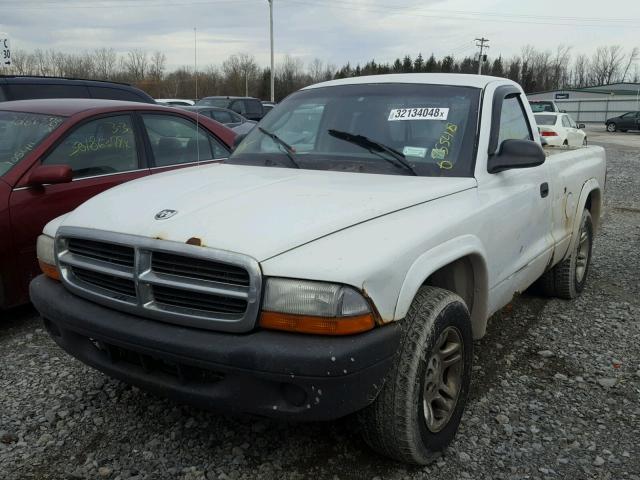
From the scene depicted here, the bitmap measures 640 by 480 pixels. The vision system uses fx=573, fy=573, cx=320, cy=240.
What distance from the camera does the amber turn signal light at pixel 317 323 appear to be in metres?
2.06

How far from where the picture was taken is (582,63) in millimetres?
105250

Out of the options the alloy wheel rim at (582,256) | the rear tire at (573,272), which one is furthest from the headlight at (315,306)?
the alloy wheel rim at (582,256)

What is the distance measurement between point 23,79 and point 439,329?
743cm

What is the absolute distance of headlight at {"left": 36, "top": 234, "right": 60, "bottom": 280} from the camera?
278 centimetres

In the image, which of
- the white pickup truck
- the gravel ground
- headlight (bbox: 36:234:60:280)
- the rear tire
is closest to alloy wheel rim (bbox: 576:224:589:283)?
the rear tire

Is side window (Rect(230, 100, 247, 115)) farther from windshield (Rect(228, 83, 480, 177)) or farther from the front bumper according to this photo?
the front bumper

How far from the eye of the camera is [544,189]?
378 centimetres

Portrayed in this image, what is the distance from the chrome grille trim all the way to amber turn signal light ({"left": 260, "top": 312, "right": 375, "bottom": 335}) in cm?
8

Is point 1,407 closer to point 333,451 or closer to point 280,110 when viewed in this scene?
point 333,451

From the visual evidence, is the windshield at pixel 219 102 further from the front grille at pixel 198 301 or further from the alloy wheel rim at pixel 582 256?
the front grille at pixel 198 301

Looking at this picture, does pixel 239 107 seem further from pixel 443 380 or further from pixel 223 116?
pixel 443 380

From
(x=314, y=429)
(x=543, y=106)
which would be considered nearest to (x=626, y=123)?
(x=543, y=106)

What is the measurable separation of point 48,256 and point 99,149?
6.68 feet

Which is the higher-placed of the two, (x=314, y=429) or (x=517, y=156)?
(x=517, y=156)
